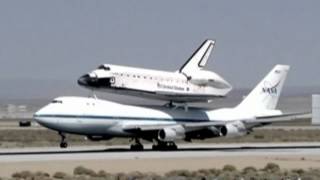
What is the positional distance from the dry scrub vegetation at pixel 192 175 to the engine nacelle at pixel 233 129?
23.3 meters

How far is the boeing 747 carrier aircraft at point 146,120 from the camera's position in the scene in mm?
67375

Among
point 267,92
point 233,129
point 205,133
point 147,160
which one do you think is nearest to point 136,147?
point 205,133

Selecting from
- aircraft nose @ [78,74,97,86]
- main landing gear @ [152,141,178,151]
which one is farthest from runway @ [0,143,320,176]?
aircraft nose @ [78,74,97,86]

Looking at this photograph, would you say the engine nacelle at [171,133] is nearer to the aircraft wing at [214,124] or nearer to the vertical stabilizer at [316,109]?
the aircraft wing at [214,124]

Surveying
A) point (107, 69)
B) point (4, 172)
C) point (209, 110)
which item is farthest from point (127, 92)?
point (4, 172)

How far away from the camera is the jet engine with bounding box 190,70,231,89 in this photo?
77.2 metres

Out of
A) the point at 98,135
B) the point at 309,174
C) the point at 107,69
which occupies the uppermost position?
the point at 107,69

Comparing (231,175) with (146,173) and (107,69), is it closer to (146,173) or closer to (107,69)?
(146,173)

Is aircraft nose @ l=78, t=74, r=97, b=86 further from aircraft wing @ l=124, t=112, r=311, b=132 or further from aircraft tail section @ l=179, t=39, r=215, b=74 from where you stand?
aircraft tail section @ l=179, t=39, r=215, b=74

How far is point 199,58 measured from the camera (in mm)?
81000

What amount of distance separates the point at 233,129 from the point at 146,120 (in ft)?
21.1

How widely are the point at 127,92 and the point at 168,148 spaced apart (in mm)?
6244

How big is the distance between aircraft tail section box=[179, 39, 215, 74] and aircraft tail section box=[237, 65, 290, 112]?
16.3 feet

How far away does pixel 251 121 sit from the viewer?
238 ft
